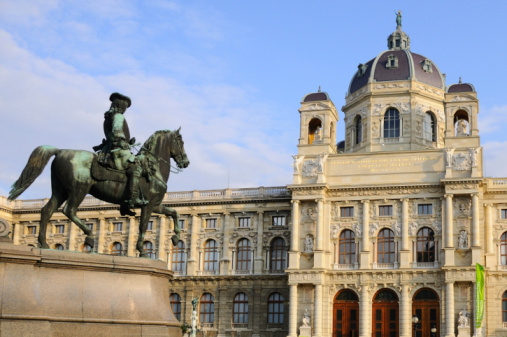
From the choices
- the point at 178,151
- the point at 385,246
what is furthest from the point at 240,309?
the point at 178,151

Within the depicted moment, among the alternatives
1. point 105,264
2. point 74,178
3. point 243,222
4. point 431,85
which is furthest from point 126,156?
point 431,85

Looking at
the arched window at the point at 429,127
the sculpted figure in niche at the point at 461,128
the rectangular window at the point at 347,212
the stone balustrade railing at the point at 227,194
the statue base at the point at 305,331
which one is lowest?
the statue base at the point at 305,331

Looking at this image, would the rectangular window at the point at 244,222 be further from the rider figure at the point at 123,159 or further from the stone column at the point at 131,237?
the rider figure at the point at 123,159

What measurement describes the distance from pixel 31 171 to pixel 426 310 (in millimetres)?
41258

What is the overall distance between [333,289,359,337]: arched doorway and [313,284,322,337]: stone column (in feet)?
5.45

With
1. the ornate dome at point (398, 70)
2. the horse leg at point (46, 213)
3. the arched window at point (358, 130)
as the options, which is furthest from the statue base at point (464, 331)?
the horse leg at point (46, 213)

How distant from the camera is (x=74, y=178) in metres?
16.3

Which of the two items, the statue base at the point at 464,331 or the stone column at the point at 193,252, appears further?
the stone column at the point at 193,252

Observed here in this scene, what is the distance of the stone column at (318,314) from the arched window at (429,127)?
15.9 metres

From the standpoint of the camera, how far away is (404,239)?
53469 millimetres

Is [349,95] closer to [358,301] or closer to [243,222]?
[243,222]

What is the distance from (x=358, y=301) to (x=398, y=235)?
5664 mm

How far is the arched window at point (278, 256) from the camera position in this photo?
2319 inches

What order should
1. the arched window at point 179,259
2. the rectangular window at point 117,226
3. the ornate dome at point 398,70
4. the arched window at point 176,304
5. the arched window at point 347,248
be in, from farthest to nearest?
1. the rectangular window at point 117,226
2. the arched window at point 179,259
3. the ornate dome at point 398,70
4. the arched window at point 176,304
5. the arched window at point 347,248
